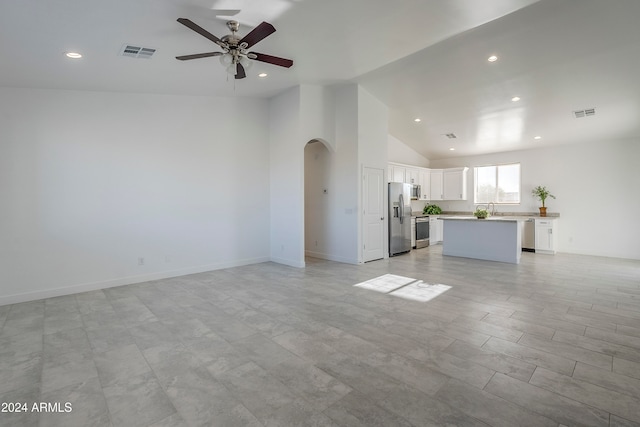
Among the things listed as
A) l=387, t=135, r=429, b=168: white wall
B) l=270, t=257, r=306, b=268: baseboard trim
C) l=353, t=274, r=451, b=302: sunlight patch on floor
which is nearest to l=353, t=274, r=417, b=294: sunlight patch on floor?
l=353, t=274, r=451, b=302: sunlight patch on floor

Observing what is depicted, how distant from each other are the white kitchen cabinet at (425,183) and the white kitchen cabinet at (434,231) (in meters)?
0.75

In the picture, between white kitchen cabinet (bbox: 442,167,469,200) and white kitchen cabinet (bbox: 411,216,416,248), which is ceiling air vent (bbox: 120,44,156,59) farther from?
white kitchen cabinet (bbox: 442,167,469,200)

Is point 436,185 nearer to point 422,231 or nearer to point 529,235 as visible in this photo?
point 422,231

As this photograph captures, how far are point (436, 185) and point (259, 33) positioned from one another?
826 centimetres

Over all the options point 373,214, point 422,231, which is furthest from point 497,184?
point 373,214

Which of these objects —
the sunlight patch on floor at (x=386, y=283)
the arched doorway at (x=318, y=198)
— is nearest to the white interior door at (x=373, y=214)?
the arched doorway at (x=318, y=198)

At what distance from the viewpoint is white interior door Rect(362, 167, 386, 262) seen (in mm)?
A: 6758

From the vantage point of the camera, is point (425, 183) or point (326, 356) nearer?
point (326, 356)

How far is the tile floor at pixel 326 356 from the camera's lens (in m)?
1.99

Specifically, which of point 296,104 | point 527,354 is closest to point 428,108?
point 296,104

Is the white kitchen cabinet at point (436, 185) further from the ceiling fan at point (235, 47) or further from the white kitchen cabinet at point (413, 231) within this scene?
the ceiling fan at point (235, 47)

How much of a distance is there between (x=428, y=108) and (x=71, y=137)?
6696 millimetres

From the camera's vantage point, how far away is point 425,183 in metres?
9.87

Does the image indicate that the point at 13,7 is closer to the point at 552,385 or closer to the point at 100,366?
the point at 100,366
